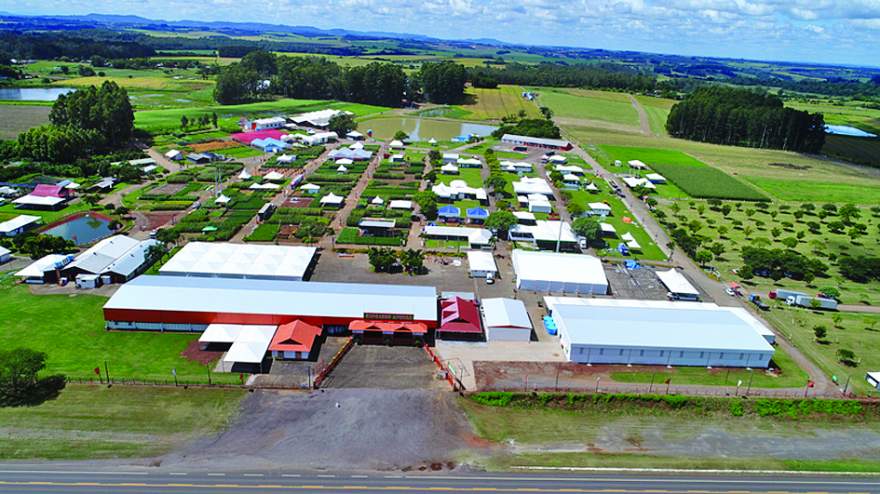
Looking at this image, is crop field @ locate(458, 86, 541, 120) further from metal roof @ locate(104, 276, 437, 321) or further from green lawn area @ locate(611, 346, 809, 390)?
green lawn area @ locate(611, 346, 809, 390)

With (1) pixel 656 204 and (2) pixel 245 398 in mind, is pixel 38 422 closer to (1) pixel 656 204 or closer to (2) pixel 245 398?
(2) pixel 245 398

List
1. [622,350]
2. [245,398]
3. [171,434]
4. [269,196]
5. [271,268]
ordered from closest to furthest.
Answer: [171,434] → [245,398] → [622,350] → [271,268] → [269,196]

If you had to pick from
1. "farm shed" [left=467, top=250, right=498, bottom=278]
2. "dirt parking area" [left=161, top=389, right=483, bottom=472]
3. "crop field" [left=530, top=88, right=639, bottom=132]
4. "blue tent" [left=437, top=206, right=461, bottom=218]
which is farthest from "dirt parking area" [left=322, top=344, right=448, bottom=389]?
"crop field" [left=530, top=88, right=639, bottom=132]

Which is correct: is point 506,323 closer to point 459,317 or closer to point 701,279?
point 459,317

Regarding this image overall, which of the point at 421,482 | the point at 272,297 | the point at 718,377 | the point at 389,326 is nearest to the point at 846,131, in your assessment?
the point at 718,377

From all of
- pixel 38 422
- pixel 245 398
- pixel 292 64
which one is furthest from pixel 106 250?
pixel 292 64

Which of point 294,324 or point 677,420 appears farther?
point 294,324
